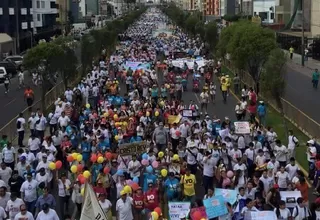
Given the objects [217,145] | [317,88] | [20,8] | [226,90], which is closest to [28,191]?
[217,145]

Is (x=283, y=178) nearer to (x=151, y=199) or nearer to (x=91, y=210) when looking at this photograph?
(x=151, y=199)

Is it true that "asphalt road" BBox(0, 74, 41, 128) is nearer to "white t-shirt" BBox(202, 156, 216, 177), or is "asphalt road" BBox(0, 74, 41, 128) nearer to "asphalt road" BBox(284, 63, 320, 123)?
"asphalt road" BBox(284, 63, 320, 123)

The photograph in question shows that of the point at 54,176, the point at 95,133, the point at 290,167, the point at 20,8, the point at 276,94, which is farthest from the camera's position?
the point at 20,8

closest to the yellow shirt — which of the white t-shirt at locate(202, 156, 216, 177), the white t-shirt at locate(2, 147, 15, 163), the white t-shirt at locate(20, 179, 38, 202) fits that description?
the white t-shirt at locate(202, 156, 216, 177)

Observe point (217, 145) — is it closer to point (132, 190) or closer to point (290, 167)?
point (290, 167)

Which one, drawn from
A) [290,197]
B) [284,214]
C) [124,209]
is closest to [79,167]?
[124,209]
